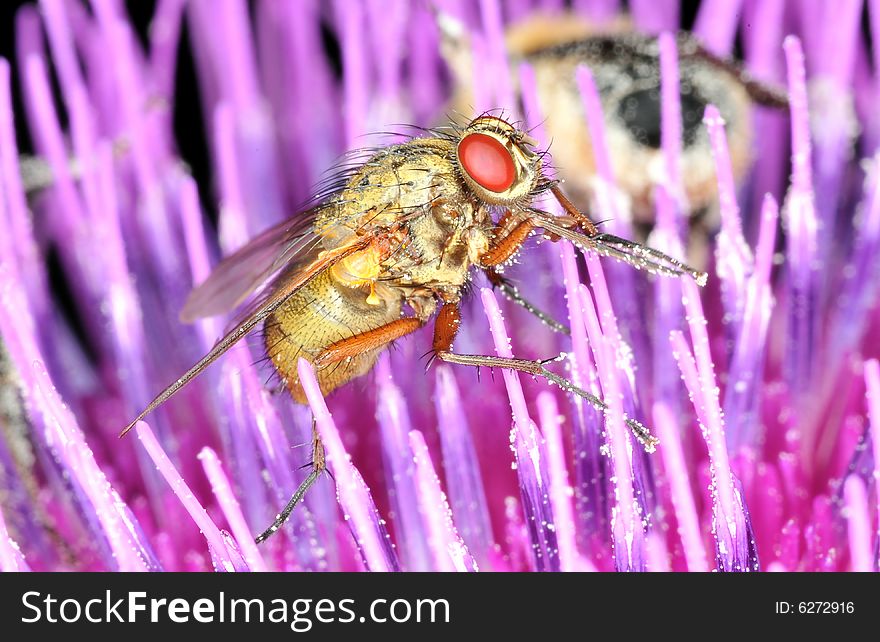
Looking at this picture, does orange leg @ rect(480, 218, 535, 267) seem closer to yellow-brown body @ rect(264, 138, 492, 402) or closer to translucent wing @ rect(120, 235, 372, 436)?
yellow-brown body @ rect(264, 138, 492, 402)

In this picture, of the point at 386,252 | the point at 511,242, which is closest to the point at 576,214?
the point at 511,242

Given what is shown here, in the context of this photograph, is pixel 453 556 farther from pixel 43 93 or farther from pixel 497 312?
pixel 43 93

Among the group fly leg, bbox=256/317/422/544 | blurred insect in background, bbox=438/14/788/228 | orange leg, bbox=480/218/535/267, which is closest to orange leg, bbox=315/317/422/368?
fly leg, bbox=256/317/422/544

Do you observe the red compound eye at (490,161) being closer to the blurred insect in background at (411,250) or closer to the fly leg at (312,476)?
the blurred insect in background at (411,250)

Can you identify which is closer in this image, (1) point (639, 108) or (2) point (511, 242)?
(2) point (511, 242)

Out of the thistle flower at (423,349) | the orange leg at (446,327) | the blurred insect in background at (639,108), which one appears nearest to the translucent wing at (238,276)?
the thistle flower at (423,349)

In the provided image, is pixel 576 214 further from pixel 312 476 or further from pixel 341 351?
pixel 312 476
